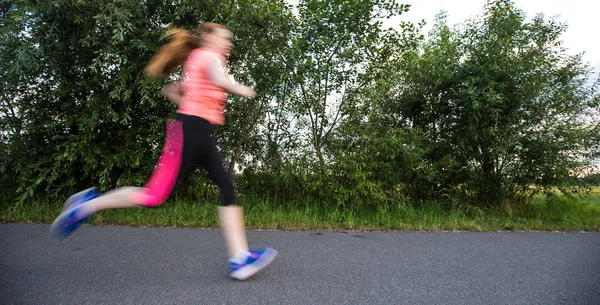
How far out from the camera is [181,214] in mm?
4812

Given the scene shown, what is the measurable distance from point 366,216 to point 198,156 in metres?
3.32

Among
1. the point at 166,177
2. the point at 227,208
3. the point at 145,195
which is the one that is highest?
the point at 166,177

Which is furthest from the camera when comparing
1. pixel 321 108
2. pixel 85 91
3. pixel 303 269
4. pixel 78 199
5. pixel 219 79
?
pixel 321 108

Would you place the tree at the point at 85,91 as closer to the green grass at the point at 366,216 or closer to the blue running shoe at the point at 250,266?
the green grass at the point at 366,216

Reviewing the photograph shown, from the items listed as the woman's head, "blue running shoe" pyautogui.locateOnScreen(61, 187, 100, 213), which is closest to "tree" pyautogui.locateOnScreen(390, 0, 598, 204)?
the woman's head

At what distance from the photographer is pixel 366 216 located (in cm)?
519

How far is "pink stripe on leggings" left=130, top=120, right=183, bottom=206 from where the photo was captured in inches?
95.9

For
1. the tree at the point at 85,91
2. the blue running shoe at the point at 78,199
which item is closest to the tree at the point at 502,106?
the tree at the point at 85,91

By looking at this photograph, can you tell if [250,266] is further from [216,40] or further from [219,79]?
[216,40]

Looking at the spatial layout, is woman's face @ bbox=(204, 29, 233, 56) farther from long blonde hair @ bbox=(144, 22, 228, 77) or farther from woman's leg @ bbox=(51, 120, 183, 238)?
woman's leg @ bbox=(51, 120, 183, 238)

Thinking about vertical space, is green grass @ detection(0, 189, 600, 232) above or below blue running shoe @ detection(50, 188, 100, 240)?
below

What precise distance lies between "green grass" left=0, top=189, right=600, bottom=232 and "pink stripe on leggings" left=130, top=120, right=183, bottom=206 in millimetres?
2180

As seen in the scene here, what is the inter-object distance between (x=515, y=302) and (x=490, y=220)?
3192 mm

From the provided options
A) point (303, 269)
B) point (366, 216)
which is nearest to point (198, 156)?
point (303, 269)
